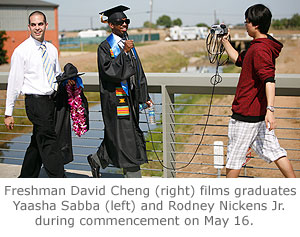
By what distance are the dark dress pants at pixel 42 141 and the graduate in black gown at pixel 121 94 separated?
501 millimetres

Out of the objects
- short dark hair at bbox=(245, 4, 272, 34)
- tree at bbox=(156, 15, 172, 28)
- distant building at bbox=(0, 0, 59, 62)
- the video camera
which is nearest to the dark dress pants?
the video camera

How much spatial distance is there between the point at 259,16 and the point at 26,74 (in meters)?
2.03

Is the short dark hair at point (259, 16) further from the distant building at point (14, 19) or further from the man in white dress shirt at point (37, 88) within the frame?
the distant building at point (14, 19)

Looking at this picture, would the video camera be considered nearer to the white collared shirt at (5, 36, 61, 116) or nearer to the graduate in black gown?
the graduate in black gown

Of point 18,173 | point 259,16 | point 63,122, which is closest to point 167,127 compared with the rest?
point 63,122

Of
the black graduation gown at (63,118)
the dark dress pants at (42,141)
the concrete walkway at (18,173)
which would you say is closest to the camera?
the dark dress pants at (42,141)

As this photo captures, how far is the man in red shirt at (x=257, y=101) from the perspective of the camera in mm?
3195

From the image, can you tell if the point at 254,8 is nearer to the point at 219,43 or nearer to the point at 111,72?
the point at 219,43

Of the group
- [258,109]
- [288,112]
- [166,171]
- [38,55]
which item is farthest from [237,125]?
[288,112]

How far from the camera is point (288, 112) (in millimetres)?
20000

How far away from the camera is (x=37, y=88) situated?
403 cm

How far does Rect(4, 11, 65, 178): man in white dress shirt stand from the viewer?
13.0 ft

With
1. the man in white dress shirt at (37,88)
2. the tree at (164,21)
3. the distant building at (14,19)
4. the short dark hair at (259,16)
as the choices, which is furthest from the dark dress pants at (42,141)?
the tree at (164,21)

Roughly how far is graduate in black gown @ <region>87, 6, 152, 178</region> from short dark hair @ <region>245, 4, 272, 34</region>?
0.99 metres
